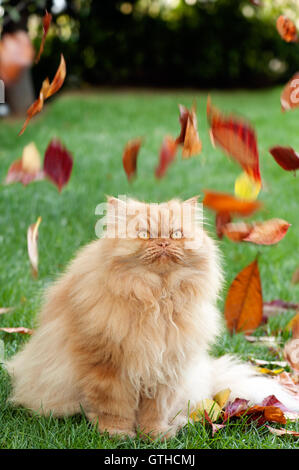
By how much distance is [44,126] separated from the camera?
7379 mm

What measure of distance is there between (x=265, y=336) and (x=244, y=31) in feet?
29.3

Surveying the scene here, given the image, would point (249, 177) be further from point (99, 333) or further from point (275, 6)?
point (275, 6)

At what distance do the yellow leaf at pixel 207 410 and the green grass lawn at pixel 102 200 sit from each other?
A: 0.05 meters

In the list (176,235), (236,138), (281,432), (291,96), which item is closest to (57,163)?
(236,138)

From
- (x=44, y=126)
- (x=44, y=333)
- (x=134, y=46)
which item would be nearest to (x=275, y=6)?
(x=134, y=46)

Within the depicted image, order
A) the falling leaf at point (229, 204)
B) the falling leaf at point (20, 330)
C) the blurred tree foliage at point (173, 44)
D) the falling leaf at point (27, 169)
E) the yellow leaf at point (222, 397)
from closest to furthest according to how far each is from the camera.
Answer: the falling leaf at point (229, 204), the falling leaf at point (27, 169), the yellow leaf at point (222, 397), the falling leaf at point (20, 330), the blurred tree foliage at point (173, 44)

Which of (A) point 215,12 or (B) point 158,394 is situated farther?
(A) point 215,12

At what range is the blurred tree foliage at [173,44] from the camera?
999 cm

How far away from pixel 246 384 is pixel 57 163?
4.46ft

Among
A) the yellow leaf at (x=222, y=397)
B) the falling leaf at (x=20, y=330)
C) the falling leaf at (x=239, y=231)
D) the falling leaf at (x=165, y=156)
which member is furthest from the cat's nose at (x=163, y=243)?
the falling leaf at (x=20, y=330)

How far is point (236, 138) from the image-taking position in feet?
3.04

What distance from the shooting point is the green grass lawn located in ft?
6.10

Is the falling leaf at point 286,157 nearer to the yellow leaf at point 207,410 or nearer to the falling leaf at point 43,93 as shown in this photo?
the falling leaf at point 43,93

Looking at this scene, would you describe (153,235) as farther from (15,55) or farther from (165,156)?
(15,55)
